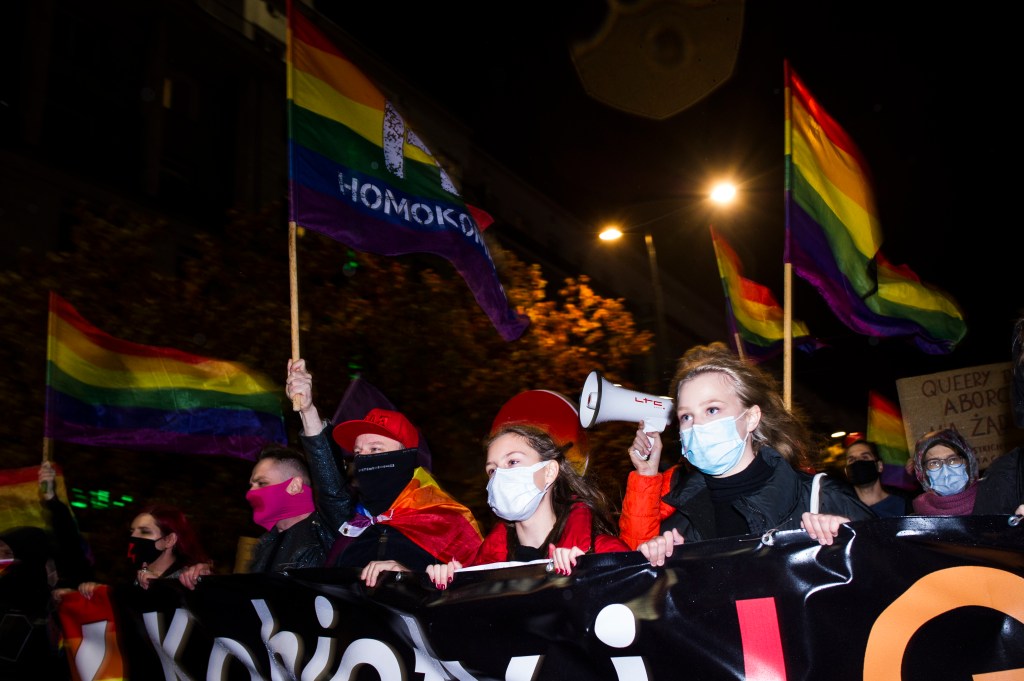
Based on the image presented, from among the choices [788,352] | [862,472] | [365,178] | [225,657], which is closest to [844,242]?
[788,352]

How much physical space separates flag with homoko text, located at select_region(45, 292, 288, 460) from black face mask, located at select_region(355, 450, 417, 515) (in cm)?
198

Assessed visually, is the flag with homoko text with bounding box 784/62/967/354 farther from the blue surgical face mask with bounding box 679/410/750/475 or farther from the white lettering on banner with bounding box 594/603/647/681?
the white lettering on banner with bounding box 594/603/647/681

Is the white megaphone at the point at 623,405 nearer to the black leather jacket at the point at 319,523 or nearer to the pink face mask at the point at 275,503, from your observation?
the black leather jacket at the point at 319,523

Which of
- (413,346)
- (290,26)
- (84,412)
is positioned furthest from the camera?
(413,346)

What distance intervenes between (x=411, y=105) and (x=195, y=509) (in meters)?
18.0

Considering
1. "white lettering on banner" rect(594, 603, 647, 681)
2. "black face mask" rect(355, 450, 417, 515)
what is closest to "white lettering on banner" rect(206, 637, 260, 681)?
"black face mask" rect(355, 450, 417, 515)

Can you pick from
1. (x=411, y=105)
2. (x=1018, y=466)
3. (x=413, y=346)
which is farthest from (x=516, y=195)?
(x=1018, y=466)

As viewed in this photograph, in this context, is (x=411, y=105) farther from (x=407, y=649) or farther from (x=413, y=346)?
(x=407, y=649)

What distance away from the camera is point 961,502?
472 cm

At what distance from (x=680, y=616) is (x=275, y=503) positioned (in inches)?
96.9

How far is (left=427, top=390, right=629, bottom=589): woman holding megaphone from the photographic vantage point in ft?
12.3

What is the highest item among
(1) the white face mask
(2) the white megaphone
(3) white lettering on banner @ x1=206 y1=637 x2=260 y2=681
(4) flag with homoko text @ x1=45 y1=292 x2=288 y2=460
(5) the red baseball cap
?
(4) flag with homoko text @ x1=45 y1=292 x2=288 y2=460

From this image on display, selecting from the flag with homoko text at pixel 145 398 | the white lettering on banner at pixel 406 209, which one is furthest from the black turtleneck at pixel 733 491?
the flag with homoko text at pixel 145 398

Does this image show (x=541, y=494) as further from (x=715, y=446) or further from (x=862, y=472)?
(x=862, y=472)
